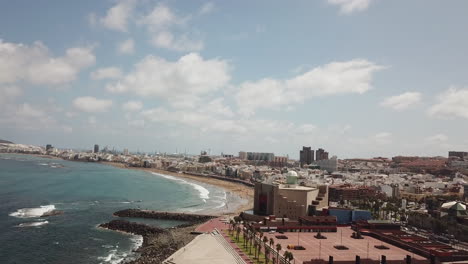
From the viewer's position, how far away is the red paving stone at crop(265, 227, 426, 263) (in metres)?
42.2

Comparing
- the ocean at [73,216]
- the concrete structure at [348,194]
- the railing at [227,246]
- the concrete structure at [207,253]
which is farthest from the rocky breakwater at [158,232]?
the concrete structure at [348,194]

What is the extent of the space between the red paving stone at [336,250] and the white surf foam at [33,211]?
4212 centimetres

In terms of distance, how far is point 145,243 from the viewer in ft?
170

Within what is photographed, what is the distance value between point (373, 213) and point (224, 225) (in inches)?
1160

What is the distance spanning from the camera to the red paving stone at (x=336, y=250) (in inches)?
1660

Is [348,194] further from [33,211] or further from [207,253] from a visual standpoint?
[33,211]

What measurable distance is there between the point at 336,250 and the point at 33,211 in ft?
178

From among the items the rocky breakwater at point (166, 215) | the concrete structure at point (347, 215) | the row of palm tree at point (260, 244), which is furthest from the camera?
the rocky breakwater at point (166, 215)

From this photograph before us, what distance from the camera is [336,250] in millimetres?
45125

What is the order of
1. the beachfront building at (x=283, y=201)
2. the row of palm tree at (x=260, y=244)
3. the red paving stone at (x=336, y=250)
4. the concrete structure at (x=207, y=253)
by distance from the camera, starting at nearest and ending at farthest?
the row of palm tree at (x=260, y=244) < the concrete structure at (x=207, y=253) < the red paving stone at (x=336, y=250) < the beachfront building at (x=283, y=201)

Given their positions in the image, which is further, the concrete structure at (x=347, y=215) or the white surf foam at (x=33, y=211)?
the white surf foam at (x=33, y=211)

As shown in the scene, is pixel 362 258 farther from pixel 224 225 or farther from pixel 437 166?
pixel 437 166

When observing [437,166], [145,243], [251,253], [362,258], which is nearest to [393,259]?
[362,258]

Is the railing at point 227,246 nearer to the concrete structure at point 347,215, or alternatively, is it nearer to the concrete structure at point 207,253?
the concrete structure at point 207,253
